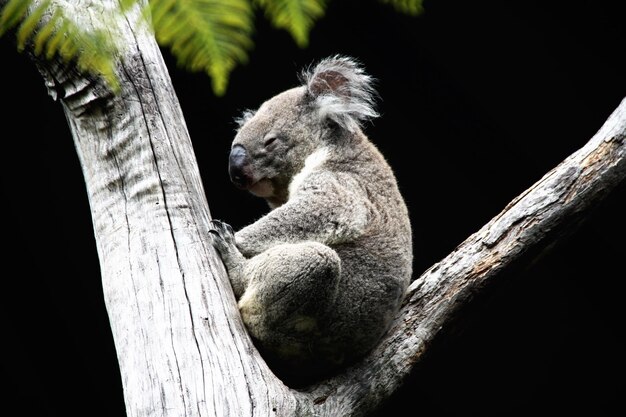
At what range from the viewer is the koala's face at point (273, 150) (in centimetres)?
389

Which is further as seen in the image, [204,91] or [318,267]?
[204,91]

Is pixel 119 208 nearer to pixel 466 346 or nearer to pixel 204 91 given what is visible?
pixel 204 91

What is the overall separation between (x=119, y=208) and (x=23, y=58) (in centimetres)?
248

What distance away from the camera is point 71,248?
18.5 feet

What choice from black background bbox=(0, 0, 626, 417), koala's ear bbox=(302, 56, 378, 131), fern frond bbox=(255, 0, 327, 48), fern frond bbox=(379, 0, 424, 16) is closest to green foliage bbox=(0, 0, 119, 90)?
fern frond bbox=(255, 0, 327, 48)

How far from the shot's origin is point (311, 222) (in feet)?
10.9

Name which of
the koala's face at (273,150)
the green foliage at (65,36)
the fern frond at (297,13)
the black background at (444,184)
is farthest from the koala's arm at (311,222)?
the fern frond at (297,13)

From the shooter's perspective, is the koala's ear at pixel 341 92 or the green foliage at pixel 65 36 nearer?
the green foliage at pixel 65 36

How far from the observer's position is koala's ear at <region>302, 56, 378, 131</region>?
3938 mm

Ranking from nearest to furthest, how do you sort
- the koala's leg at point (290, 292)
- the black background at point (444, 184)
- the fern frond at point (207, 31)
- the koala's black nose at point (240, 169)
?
the fern frond at point (207, 31), the koala's leg at point (290, 292), the koala's black nose at point (240, 169), the black background at point (444, 184)

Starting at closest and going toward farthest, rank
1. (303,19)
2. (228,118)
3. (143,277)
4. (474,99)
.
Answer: (303,19) < (143,277) < (474,99) < (228,118)

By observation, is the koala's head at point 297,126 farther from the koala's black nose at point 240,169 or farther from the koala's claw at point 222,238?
the koala's claw at point 222,238

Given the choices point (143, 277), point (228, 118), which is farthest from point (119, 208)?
point (228, 118)

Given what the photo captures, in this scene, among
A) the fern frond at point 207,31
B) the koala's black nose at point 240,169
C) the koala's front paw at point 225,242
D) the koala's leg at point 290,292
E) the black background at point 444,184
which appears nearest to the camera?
the fern frond at point 207,31
